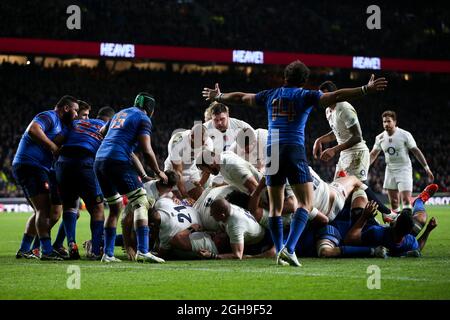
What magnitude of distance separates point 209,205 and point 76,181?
1.73m

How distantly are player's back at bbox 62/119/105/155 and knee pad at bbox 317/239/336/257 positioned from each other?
313 centimetres

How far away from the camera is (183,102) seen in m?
37.5

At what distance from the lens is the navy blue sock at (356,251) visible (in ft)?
29.6

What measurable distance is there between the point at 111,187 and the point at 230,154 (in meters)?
1.59

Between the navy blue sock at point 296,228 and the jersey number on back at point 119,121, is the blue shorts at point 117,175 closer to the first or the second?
the jersey number on back at point 119,121

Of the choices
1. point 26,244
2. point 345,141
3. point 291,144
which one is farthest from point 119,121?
point 345,141

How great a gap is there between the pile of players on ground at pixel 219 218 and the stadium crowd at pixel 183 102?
18467mm

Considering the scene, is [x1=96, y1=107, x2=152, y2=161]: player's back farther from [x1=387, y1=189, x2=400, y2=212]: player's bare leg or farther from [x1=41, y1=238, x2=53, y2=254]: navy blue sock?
[x1=387, y1=189, x2=400, y2=212]: player's bare leg

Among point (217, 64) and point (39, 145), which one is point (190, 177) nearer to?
point (39, 145)

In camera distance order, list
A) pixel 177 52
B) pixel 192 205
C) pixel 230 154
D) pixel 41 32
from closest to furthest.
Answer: pixel 230 154 < pixel 192 205 < pixel 41 32 < pixel 177 52

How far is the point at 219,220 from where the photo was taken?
8.98 meters

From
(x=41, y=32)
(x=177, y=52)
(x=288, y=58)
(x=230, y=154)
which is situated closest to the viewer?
(x=230, y=154)
